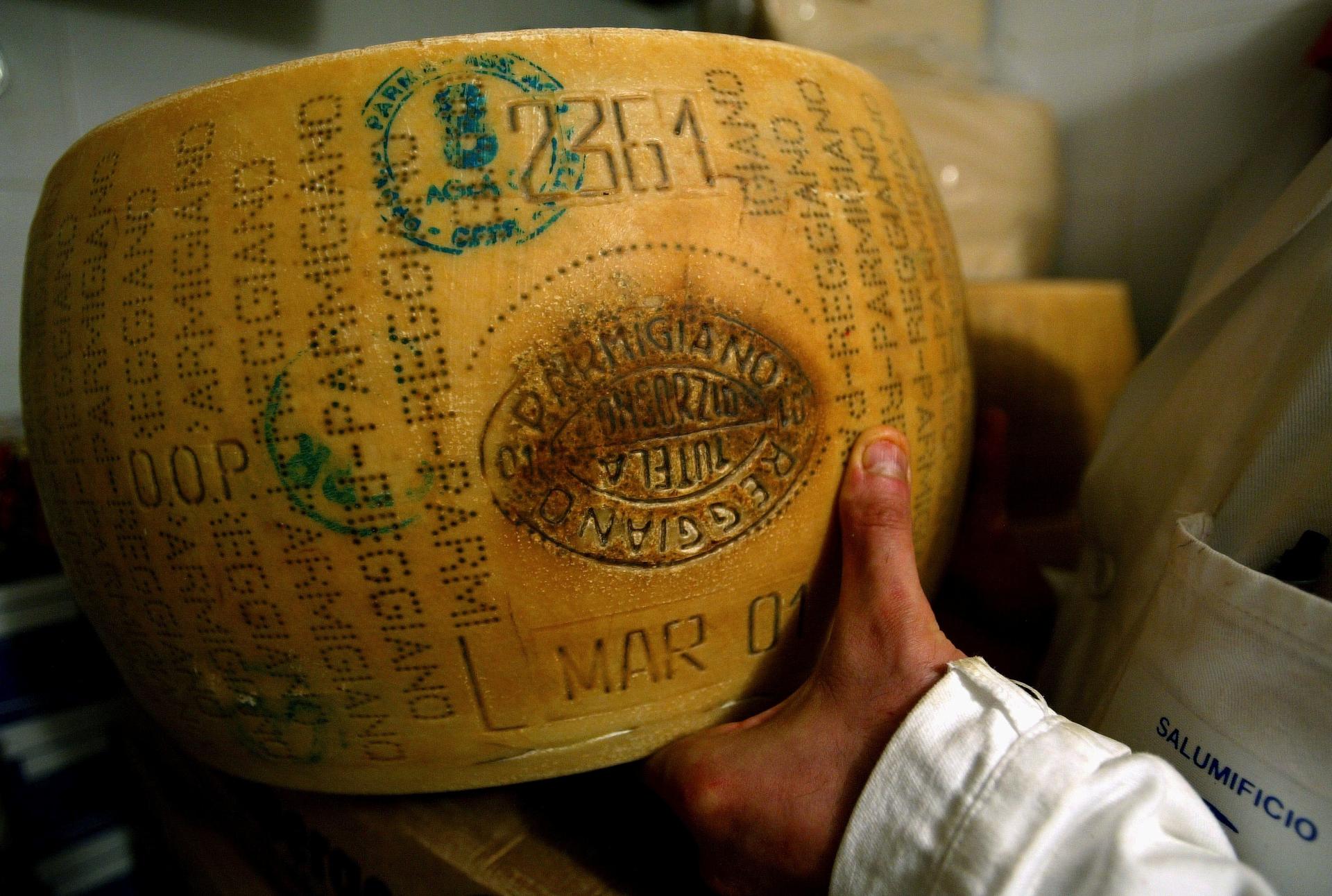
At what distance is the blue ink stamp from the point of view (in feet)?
1.36

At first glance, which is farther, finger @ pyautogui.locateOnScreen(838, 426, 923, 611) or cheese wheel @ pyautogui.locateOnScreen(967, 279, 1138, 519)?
cheese wheel @ pyautogui.locateOnScreen(967, 279, 1138, 519)

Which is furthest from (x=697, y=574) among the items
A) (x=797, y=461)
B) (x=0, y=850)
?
(x=0, y=850)

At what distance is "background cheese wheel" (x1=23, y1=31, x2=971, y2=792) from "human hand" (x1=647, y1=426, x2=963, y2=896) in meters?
0.03

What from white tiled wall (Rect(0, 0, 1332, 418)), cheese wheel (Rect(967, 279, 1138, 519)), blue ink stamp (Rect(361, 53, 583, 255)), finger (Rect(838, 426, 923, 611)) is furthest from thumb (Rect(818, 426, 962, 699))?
white tiled wall (Rect(0, 0, 1332, 418))

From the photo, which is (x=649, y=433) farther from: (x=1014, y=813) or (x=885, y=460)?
(x=1014, y=813)

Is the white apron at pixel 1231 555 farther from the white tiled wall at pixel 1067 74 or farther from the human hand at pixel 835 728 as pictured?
the white tiled wall at pixel 1067 74

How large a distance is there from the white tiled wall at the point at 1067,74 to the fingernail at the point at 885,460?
0.97 meters

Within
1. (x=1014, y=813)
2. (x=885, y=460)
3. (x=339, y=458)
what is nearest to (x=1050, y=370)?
(x=885, y=460)

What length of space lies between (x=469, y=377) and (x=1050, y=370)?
94cm

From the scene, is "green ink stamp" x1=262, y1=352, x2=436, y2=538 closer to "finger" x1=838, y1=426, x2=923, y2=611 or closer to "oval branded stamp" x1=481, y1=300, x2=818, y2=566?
"oval branded stamp" x1=481, y1=300, x2=818, y2=566

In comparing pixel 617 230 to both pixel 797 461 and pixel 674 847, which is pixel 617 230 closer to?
pixel 797 461

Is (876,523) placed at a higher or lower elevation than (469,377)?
lower

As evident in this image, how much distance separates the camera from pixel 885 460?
48 cm

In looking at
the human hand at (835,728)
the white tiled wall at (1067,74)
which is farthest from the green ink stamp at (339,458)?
the white tiled wall at (1067,74)
